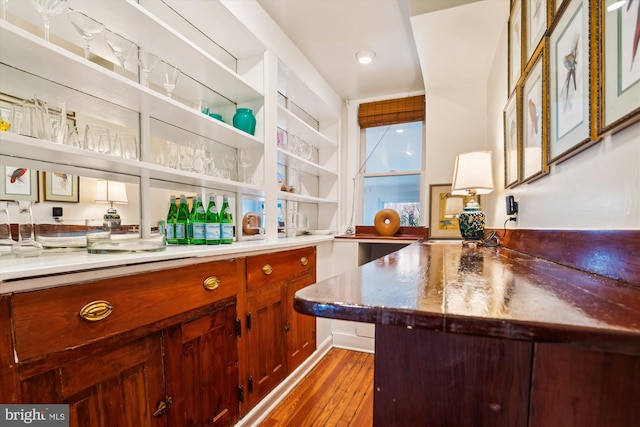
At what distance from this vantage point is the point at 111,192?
1.24 m

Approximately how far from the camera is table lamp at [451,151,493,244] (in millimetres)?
1718

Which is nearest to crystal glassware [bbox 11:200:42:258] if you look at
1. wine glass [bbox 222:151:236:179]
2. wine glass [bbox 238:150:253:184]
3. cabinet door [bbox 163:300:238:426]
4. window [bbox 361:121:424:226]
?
cabinet door [bbox 163:300:238:426]

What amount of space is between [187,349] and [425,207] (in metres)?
2.38

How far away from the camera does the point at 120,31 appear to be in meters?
1.25

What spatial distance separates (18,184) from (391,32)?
7.18 feet

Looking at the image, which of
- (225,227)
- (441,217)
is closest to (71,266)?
(225,227)

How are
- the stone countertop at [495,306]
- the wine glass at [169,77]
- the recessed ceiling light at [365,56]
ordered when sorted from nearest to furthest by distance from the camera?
the stone countertop at [495,306] < the wine glass at [169,77] < the recessed ceiling light at [365,56]

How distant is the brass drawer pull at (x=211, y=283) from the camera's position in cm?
118

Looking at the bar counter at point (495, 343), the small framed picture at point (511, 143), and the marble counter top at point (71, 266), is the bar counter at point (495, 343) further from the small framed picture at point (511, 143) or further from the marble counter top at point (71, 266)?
the small framed picture at point (511, 143)

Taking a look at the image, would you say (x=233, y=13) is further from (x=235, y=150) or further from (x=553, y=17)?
(x=553, y=17)

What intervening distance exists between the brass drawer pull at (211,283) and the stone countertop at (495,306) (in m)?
0.84

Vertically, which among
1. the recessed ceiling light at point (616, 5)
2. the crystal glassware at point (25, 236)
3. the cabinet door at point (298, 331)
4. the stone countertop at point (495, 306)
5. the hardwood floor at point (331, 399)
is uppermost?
the recessed ceiling light at point (616, 5)

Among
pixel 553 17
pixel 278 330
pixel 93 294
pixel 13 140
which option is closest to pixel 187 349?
pixel 93 294

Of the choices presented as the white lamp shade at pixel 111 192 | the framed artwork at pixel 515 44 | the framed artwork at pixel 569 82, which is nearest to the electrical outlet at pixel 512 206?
the framed artwork at pixel 569 82
